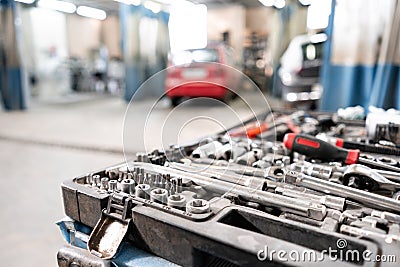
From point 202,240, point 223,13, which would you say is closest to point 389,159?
point 202,240

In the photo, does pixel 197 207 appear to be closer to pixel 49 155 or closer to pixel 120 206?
pixel 120 206

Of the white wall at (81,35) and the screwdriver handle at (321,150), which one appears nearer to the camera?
the screwdriver handle at (321,150)

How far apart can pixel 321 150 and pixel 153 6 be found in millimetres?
6148

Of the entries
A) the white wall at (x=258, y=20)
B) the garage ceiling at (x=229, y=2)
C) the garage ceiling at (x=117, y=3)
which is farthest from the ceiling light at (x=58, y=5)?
the white wall at (x=258, y=20)

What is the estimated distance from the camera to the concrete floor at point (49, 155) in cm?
135

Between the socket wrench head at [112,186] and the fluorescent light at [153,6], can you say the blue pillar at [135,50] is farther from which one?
the socket wrench head at [112,186]

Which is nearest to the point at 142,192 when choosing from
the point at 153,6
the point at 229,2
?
the point at 153,6

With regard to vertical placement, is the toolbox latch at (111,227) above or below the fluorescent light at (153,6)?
below

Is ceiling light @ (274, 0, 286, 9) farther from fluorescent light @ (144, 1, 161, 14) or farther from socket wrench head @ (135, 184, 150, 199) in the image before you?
socket wrench head @ (135, 184, 150, 199)

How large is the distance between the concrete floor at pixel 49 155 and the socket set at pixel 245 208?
0.21 meters

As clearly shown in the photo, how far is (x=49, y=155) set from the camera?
8.95 feet

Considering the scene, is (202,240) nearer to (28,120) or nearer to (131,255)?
(131,255)

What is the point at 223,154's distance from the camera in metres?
0.91

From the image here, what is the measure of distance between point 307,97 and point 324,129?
263 centimetres
